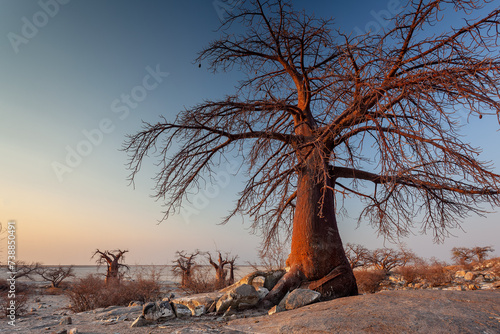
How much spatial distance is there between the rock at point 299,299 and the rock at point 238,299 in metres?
Answer: 0.55

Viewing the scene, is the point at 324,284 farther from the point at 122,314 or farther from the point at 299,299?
the point at 122,314

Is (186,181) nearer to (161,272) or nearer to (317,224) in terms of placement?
(317,224)

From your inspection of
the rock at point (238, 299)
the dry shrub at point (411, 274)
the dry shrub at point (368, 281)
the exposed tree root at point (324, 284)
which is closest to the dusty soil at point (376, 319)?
the rock at point (238, 299)

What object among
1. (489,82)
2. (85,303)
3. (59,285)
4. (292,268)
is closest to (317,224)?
(292,268)

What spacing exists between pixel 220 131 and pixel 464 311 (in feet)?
16.5

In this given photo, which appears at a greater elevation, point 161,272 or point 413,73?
point 413,73

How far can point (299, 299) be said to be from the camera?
5.05m

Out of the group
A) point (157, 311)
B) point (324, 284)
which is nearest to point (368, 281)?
point (324, 284)

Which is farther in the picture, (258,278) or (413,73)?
(258,278)

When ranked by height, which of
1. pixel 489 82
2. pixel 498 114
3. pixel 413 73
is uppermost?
pixel 413 73

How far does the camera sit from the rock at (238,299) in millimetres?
5148

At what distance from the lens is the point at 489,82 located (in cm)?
356

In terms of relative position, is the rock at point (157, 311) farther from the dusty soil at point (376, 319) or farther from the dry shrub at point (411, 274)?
the dry shrub at point (411, 274)

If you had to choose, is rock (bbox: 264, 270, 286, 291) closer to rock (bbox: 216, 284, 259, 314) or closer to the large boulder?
the large boulder
